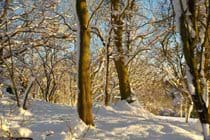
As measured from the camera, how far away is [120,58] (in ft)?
55.2

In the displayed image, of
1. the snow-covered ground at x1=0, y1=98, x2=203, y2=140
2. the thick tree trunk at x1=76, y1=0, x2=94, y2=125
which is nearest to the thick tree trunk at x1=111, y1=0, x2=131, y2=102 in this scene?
the snow-covered ground at x1=0, y1=98, x2=203, y2=140

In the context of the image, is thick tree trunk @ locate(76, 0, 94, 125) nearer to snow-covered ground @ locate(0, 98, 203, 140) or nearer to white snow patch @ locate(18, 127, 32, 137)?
snow-covered ground @ locate(0, 98, 203, 140)

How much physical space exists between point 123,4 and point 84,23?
23.4 ft

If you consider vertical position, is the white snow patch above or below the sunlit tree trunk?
below

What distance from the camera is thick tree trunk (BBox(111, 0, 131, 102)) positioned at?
52.9 feet

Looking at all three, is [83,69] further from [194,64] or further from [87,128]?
[194,64]

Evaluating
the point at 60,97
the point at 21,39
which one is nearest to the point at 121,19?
the point at 21,39

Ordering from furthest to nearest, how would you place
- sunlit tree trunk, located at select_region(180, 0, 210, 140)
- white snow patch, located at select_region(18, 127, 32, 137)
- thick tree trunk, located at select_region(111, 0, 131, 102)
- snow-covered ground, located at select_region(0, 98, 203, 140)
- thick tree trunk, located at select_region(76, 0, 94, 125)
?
thick tree trunk, located at select_region(111, 0, 131, 102)
thick tree trunk, located at select_region(76, 0, 94, 125)
snow-covered ground, located at select_region(0, 98, 203, 140)
white snow patch, located at select_region(18, 127, 32, 137)
sunlit tree trunk, located at select_region(180, 0, 210, 140)

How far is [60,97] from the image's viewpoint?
49.1 metres

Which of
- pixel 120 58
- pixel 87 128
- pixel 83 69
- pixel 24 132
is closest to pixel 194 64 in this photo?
pixel 83 69

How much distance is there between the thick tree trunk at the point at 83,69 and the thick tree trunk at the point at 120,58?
17.4 feet

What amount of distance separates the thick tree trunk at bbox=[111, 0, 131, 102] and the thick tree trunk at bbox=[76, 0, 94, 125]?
530 centimetres

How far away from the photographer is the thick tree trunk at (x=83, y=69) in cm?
1077

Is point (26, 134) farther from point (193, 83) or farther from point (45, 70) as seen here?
point (45, 70)
